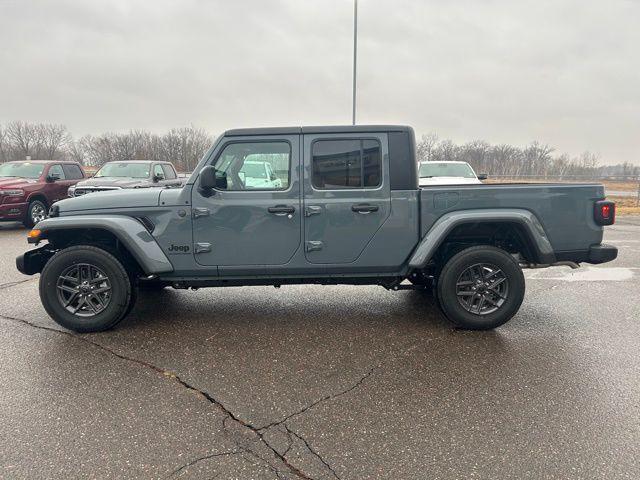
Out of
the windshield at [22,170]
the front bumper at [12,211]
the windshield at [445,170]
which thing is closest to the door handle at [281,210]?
the windshield at [445,170]

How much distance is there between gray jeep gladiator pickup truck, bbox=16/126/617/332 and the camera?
400 centimetres

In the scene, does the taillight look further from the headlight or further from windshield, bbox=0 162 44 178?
windshield, bbox=0 162 44 178

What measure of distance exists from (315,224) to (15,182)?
411 inches

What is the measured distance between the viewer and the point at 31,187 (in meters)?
10.9

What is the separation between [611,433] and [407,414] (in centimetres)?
121

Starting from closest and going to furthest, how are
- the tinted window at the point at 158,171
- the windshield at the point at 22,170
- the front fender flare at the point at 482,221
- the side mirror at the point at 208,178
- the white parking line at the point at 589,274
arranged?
the side mirror at the point at 208,178, the front fender flare at the point at 482,221, the white parking line at the point at 589,274, the windshield at the point at 22,170, the tinted window at the point at 158,171

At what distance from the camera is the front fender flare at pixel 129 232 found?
12.9ft

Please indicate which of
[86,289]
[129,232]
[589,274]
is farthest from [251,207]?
[589,274]

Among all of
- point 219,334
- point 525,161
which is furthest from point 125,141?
point 219,334

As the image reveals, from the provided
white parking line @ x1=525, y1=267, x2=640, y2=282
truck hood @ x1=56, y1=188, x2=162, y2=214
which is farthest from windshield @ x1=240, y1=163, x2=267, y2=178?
white parking line @ x1=525, y1=267, x2=640, y2=282

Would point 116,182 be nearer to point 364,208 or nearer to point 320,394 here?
point 364,208

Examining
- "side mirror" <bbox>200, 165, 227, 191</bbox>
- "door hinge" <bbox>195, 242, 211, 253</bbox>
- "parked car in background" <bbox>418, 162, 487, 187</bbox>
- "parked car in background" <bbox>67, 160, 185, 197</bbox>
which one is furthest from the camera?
"parked car in background" <bbox>67, 160, 185, 197</bbox>

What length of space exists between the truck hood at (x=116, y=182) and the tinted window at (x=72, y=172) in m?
1.37

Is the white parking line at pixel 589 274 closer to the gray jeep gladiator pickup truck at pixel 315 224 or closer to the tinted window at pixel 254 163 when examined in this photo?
the gray jeep gladiator pickup truck at pixel 315 224
